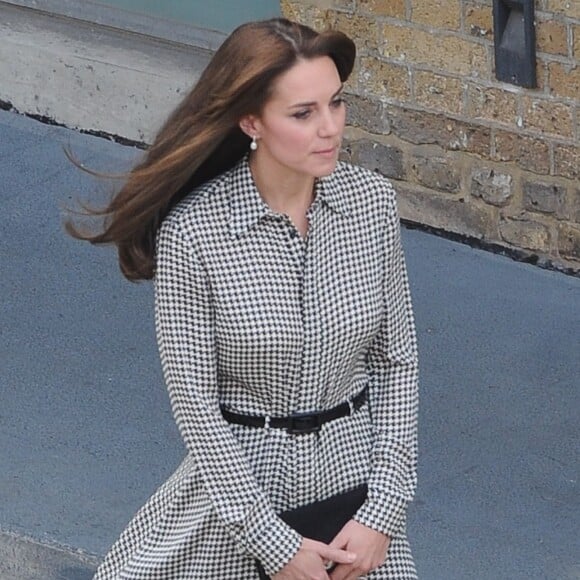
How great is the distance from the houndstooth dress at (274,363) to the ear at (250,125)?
4.4 inches

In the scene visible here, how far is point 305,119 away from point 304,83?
73 mm

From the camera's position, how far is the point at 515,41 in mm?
6020

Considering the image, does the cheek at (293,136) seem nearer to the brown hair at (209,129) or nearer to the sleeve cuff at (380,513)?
the brown hair at (209,129)

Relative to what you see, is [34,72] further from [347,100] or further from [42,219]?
[347,100]

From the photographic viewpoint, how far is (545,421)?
17.7ft

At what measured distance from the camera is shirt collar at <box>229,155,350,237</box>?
3395mm

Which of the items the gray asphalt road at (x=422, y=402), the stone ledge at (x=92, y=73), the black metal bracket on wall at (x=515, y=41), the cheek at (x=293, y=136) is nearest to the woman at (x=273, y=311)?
the cheek at (x=293, y=136)

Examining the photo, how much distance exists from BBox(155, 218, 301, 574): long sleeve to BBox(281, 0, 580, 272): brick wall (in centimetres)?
290

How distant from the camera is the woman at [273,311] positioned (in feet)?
10.9

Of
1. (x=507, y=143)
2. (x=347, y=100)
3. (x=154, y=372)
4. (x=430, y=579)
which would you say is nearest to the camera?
(x=430, y=579)

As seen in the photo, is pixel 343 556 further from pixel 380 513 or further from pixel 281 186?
pixel 281 186

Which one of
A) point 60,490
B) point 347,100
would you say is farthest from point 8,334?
point 347,100

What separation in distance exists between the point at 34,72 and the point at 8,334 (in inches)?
75.7

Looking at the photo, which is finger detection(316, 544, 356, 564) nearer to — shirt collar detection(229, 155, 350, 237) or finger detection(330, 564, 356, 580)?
finger detection(330, 564, 356, 580)
